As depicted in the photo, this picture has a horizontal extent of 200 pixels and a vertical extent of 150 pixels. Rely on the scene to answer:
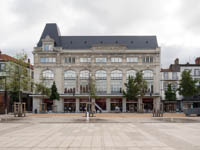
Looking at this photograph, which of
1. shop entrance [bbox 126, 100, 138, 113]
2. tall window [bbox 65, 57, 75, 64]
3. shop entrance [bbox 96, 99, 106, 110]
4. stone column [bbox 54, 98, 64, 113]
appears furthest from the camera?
tall window [bbox 65, 57, 75, 64]

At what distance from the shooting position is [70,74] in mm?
56125

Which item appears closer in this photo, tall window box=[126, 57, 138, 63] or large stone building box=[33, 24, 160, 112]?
large stone building box=[33, 24, 160, 112]

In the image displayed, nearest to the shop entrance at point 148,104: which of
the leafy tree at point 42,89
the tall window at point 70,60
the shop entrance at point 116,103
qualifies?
the shop entrance at point 116,103

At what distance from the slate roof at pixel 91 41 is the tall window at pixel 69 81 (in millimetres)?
7139

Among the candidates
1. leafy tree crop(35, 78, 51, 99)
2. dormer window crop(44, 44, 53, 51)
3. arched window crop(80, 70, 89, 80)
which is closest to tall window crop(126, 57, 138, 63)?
arched window crop(80, 70, 89, 80)

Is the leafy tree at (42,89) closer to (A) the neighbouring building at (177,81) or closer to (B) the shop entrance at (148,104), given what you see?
(B) the shop entrance at (148,104)

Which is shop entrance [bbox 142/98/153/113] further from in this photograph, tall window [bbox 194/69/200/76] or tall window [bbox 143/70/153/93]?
tall window [bbox 194/69/200/76]

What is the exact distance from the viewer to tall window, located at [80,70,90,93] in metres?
55.8

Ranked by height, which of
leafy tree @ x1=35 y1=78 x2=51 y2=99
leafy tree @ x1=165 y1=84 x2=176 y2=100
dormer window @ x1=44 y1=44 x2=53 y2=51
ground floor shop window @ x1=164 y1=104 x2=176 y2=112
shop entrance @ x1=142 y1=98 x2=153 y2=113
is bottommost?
ground floor shop window @ x1=164 y1=104 x2=176 y2=112

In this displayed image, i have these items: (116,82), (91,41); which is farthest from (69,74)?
(116,82)

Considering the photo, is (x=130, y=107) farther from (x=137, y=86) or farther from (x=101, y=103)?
(x=137, y=86)

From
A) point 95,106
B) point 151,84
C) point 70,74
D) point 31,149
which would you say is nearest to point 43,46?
point 70,74

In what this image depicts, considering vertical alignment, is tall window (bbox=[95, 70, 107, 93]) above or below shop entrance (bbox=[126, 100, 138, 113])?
above

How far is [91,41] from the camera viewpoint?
6006 cm
